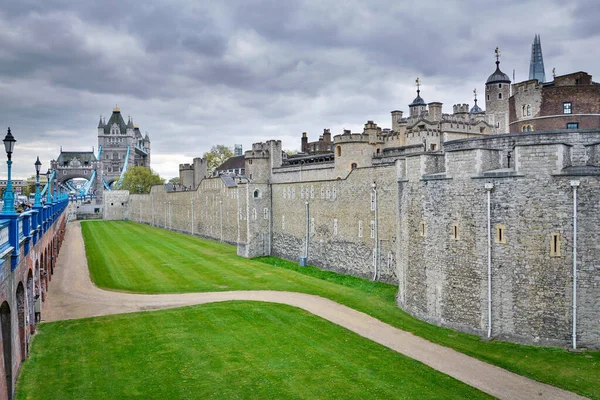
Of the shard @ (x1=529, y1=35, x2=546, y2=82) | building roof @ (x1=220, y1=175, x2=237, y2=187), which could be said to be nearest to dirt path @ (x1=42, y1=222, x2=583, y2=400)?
building roof @ (x1=220, y1=175, x2=237, y2=187)

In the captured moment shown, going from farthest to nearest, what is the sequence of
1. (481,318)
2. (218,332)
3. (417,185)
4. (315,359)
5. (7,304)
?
(417,185) → (218,332) → (481,318) → (315,359) → (7,304)

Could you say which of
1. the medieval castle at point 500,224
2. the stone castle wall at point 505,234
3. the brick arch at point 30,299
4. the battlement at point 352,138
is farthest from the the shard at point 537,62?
the brick arch at point 30,299

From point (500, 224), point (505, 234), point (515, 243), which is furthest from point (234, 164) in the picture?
point (515, 243)

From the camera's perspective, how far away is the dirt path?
1340 cm

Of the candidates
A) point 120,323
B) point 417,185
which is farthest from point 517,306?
point 120,323

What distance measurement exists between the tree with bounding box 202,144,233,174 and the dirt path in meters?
64.1

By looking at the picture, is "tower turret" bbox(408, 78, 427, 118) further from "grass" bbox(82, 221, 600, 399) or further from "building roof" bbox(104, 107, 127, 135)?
"building roof" bbox(104, 107, 127, 135)

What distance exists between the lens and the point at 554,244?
15672mm

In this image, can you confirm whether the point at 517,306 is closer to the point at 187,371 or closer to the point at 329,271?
the point at 187,371

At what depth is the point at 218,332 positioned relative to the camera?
18.5 m

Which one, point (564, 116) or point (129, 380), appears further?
point (564, 116)

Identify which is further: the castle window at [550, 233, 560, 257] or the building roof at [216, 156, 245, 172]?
the building roof at [216, 156, 245, 172]

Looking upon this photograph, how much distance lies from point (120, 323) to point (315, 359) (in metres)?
8.71

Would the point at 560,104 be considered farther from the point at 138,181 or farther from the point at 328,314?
the point at 138,181
